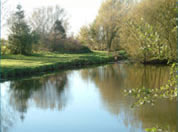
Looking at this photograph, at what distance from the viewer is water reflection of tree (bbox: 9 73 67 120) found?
912 cm

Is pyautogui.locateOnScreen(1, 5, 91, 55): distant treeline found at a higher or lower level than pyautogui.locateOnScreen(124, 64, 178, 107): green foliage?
higher

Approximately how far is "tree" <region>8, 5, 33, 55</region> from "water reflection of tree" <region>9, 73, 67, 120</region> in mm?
11025

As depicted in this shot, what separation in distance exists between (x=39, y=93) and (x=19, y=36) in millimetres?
14823

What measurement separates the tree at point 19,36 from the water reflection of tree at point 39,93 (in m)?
11.0

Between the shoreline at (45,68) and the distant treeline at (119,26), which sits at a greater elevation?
the distant treeline at (119,26)

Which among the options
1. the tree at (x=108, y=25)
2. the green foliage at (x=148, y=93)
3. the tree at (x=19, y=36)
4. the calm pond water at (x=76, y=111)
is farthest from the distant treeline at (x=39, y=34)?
the green foliage at (x=148, y=93)

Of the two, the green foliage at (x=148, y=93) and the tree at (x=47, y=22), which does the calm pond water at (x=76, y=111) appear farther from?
the tree at (x=47, y=22)

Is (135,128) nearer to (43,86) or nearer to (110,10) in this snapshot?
(43,86)

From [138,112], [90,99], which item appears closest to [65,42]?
[90,99]

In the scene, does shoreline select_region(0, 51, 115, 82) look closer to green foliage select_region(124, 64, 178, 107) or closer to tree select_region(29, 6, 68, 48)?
tree select_region(29, 6, 68, 48)

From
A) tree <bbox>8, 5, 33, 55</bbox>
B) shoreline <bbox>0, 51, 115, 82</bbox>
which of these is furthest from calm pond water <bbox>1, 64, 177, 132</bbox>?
tree <bbox>8, 5, 33, 55</bbox>

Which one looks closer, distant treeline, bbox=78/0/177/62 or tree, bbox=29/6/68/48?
distant treeline, bbox=78/0/177/62

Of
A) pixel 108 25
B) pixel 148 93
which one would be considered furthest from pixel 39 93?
pixel 108 25

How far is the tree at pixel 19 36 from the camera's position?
24438 mm
